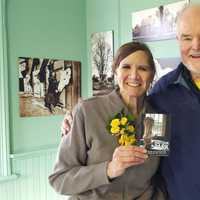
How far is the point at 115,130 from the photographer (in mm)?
1205

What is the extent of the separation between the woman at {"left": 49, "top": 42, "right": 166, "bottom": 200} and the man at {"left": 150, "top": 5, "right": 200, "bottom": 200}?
0.10 metres

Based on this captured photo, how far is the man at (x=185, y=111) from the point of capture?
1285 mm

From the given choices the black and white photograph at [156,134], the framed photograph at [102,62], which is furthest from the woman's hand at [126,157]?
the framed photograph at [102,62]

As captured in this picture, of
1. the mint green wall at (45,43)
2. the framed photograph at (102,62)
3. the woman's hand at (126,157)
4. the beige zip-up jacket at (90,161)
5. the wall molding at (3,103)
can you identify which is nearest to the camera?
the woman's hand at (126,157)

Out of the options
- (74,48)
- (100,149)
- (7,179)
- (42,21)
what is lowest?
(7,179)

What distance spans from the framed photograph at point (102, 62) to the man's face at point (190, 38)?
2105 mm

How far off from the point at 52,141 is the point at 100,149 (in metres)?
2.32

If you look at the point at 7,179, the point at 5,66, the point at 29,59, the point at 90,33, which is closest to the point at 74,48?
the point at 90,33

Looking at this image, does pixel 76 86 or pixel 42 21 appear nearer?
pixel 42 21

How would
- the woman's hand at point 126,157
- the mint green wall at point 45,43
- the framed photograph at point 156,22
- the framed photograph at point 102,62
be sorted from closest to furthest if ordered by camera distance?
the woman's hand at point 126,157 < the framed photograph at point 156,22 < the mint green wall at point 45,43 < the framed photograph at point 102,62

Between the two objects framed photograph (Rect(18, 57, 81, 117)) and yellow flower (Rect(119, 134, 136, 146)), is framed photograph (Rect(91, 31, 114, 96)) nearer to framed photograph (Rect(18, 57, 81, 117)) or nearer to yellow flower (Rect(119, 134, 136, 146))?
framed photograph (Rect(18, 57, 81, 117))

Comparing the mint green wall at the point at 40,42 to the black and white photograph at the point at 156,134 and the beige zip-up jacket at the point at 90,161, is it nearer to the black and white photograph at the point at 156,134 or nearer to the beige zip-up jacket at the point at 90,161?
the beige zip-up jacket at the point at 90,161

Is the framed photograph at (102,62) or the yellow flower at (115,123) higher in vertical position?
the framed photograph at (102,62)

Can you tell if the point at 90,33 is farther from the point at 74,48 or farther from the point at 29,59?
the point at 29,59
